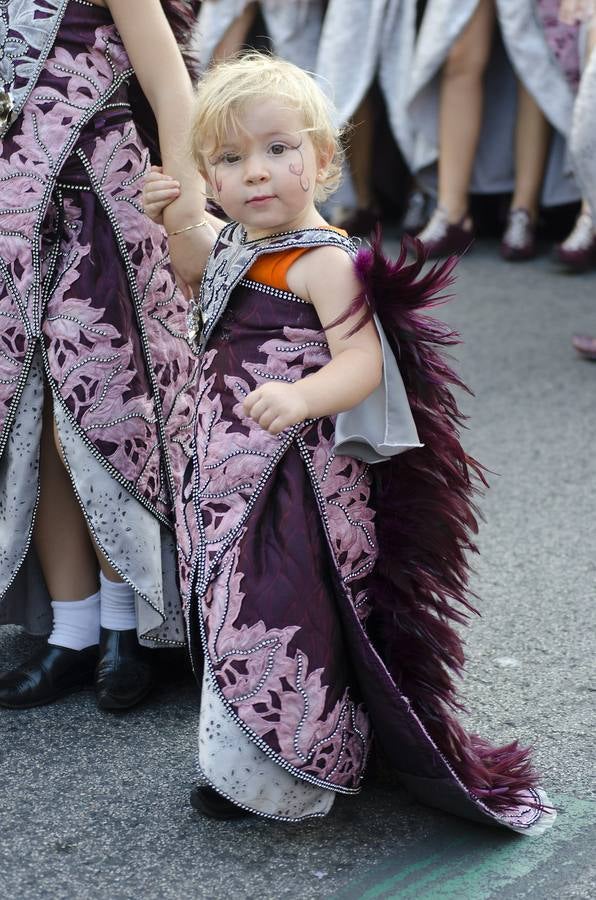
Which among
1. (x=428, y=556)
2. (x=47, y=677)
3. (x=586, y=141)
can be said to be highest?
(x=428, y=556)

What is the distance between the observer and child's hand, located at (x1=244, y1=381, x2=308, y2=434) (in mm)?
1742

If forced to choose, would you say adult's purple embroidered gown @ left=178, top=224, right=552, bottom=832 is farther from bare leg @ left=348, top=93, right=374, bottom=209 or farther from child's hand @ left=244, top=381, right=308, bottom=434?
bare leg @ left=348, top=93, right=374, bottom=209

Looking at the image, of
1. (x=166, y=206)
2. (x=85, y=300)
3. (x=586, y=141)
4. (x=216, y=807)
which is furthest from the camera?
(x=586, y=141)

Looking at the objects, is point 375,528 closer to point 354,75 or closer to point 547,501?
point 547,501

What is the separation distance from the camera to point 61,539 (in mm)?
2475

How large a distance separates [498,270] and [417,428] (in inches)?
145

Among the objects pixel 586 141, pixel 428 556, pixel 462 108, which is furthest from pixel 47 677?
pixel 462 108

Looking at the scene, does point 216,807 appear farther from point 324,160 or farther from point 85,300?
point 324,160

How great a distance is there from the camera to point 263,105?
1.85m

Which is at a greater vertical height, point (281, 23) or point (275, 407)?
point (275, 407)

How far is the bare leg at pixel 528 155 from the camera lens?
559 centimetres

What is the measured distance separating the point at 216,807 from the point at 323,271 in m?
0.80

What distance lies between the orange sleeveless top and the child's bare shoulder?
0.5 inches

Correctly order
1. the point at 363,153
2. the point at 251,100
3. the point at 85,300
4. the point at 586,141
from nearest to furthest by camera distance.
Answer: the point at 251,100 → the point at 85,300 → the point at 586,141 → the point at 363,153
